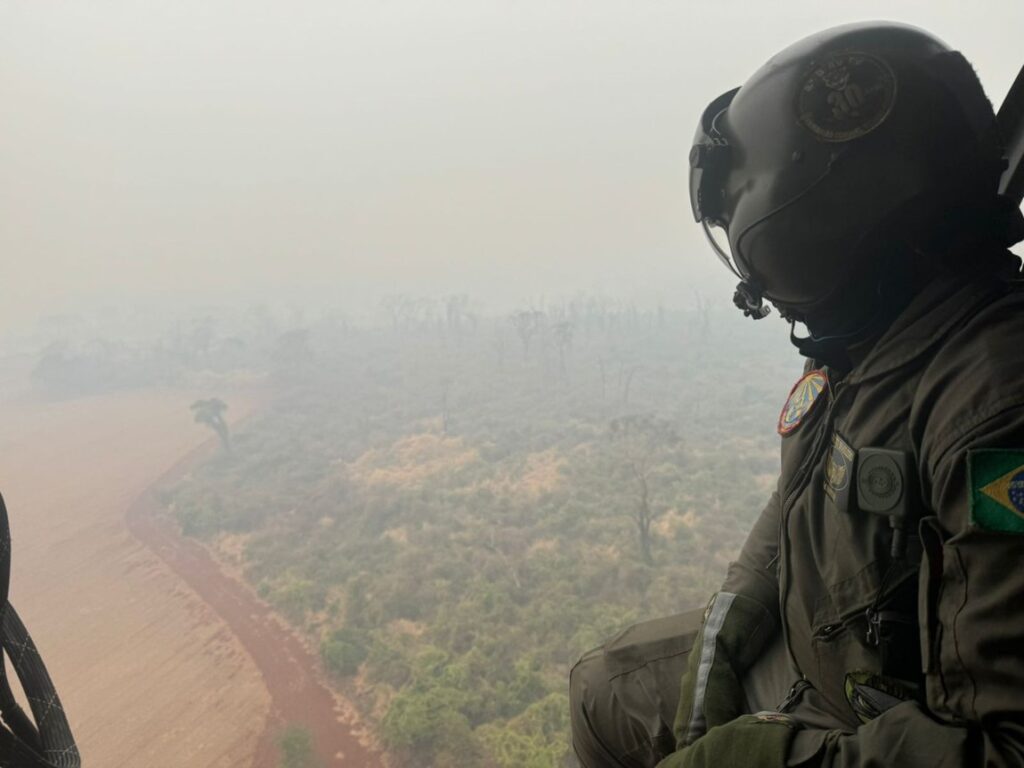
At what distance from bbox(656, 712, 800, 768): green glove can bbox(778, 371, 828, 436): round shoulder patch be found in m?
0.48

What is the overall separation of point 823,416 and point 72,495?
1937cm

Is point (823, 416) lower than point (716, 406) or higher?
higher

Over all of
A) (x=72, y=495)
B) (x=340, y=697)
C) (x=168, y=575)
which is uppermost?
(x=72, y=495)

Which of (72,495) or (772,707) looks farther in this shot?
(72,495)

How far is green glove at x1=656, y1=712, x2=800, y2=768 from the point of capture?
0.73 metres

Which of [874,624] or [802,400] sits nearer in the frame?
[874,624]

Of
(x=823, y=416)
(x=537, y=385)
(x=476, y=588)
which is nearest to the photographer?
(x=823, y=416)

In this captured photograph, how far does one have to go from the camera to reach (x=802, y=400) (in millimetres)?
1098

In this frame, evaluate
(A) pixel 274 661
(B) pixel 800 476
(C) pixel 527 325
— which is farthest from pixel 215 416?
(B) pixel 800 476

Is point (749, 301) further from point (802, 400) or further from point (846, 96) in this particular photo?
point (846, 96)

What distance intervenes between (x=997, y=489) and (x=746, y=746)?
1.43ft

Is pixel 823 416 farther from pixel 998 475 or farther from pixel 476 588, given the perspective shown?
pixel 476 588

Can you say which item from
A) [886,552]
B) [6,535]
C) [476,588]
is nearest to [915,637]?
[886,552]

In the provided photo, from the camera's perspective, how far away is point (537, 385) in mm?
23734
